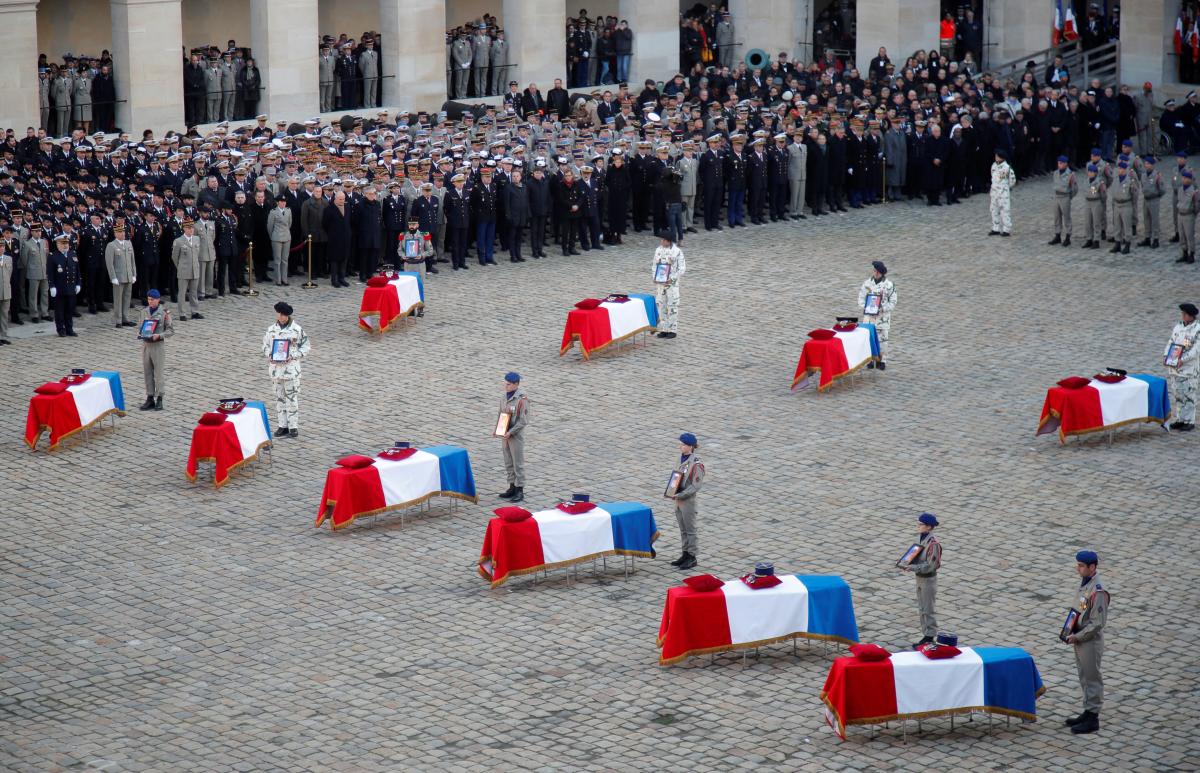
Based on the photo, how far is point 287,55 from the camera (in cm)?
4134

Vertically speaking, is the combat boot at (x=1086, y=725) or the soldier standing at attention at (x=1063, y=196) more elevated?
the soldier standing at attention at (x=1063, y=196)

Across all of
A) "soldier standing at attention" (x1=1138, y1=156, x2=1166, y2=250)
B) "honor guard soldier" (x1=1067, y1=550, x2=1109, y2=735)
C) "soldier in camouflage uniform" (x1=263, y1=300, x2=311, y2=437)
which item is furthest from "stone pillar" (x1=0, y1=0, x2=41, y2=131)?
"honor guard soldier" (x1=1067, y1=550, x2=1109, y2=735)

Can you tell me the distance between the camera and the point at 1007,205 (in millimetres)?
33594

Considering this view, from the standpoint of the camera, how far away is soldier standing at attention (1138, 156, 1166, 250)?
105 ft

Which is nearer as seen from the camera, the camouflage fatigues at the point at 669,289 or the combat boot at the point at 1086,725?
the combat boot at the point at 1086,725

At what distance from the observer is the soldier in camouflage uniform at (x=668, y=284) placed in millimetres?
26141

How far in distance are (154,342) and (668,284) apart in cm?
Answer: 772

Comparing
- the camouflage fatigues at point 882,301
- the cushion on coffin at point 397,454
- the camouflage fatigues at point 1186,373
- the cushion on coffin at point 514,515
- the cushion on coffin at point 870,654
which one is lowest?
the cushion on coffin at point 870,654

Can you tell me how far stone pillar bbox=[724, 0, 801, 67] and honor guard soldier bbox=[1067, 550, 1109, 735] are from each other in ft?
116

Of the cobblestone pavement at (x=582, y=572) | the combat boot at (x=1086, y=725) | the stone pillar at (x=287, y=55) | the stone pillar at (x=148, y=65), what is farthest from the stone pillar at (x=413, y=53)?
the combat boot at (x=1086, y=725)

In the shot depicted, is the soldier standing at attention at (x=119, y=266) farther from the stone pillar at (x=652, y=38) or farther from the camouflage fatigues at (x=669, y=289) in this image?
the stone pillar at (x=652, y=38)

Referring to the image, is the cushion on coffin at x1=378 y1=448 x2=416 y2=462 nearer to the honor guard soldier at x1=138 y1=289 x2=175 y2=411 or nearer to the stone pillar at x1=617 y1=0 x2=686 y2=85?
the honor guard soldier at x1=138 y1=289 x2=175 y2=411

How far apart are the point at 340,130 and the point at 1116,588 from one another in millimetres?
25038

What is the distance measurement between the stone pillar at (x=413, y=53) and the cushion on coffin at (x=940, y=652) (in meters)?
31.3
